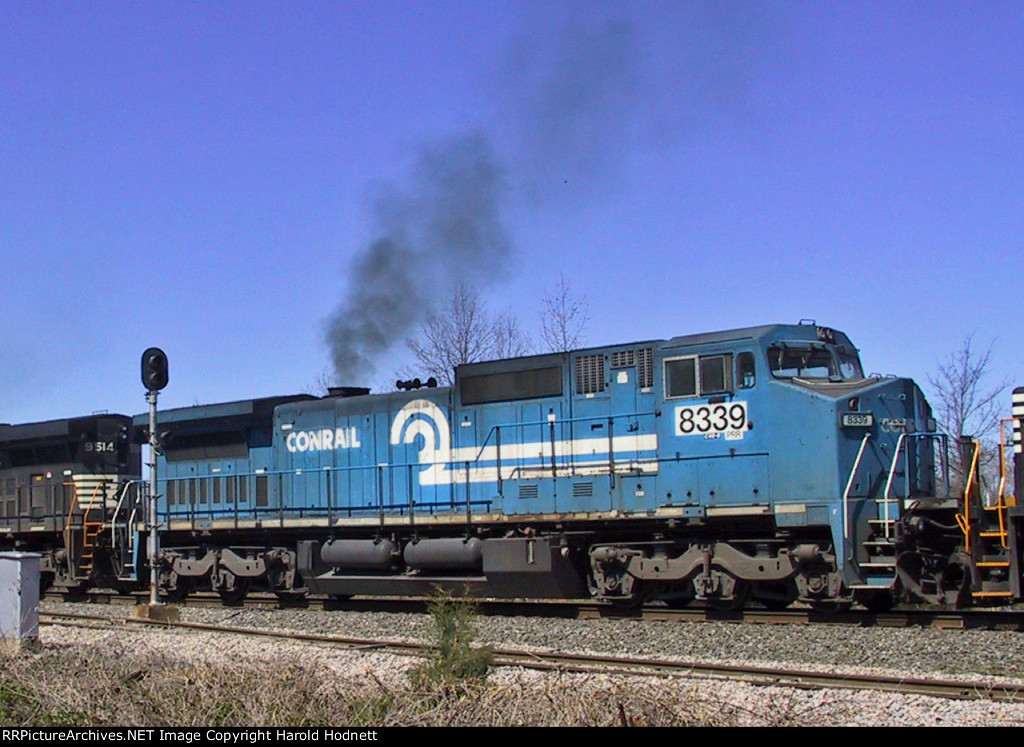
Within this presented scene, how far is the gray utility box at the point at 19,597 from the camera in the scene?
1100 centimetres

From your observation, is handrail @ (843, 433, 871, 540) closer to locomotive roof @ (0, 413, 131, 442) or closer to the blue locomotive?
the blue locomotive

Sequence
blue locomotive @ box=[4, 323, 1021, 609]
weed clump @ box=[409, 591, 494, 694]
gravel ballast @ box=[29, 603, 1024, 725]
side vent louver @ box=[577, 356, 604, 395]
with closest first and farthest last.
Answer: weed clump @ box=[409, 591, 494, 694] < gravel ballast @ box=[29, 603, 1024, 725] < blue locomotive @ box=[4, 323, 1021, 609] < side vent louver @ box=[577, 356, 604, 395]

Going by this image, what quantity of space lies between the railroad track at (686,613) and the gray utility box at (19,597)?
4.33 m

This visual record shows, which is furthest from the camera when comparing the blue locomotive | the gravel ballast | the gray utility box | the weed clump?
the blue locomotive

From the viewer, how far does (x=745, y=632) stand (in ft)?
39.5

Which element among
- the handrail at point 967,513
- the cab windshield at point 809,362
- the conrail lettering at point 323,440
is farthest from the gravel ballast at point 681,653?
the cab windshield at point 809,362

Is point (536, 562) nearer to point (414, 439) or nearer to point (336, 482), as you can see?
point (414, 439)

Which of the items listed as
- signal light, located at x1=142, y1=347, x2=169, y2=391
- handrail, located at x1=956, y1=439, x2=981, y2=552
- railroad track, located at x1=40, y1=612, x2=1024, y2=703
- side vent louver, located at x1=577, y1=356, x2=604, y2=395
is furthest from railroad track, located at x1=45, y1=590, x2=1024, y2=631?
signal light, located at x1=142, y1=347, x2=169, y2=391

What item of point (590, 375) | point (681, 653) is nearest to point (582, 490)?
point (590, 375)

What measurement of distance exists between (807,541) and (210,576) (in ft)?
32.1

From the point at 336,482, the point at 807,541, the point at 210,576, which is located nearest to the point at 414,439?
the point at 336,482

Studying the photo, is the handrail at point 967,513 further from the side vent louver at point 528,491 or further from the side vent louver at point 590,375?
the side vent louver at point 528,491

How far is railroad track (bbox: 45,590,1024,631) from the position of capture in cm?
1235

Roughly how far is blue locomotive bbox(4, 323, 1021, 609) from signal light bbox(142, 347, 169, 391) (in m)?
2.99
